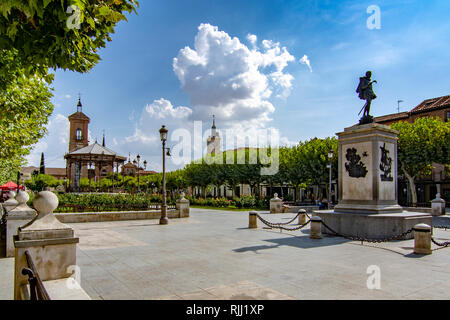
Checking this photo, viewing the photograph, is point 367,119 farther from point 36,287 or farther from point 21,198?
point 36,287

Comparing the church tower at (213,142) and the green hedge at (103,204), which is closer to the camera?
the green hedge at (103,204)

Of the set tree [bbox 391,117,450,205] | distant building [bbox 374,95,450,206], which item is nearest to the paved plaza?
tree [bbox 391,117,450,205]

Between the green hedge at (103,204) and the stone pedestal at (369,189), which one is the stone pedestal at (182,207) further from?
the stone pedestal at (369,189)

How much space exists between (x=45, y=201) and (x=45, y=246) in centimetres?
58

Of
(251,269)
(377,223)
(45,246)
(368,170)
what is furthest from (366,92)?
(45,246)

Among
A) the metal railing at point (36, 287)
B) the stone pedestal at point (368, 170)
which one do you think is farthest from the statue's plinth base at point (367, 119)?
the metal railing at point (36, 287)

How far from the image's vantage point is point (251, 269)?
7652 millimetres

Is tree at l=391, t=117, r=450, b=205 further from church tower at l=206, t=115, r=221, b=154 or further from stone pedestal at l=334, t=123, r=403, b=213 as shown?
church tower at l=206, t=115, r=221, b=154

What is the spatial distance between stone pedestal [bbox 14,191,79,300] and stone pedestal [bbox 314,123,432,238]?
1134 centimetres

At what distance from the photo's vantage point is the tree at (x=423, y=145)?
3153 cm

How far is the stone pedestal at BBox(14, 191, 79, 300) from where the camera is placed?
3871 mm

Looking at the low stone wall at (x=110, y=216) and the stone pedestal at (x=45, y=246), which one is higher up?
the stone pedestal at (x=45, y=246)

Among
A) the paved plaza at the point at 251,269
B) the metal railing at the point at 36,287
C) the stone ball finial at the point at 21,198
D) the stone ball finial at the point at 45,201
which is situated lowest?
the paved plaza at the point at 251,269

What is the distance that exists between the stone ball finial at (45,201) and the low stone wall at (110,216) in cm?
1411
